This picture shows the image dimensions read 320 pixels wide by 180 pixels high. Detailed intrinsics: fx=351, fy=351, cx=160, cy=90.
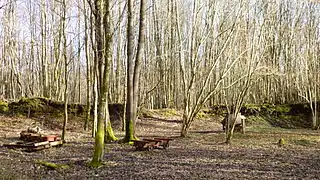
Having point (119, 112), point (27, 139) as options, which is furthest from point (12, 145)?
point (119, 112)

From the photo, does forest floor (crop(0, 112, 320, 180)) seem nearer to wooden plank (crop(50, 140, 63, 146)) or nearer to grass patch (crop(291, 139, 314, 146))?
grass patch (crop(291, 139, 314, 146))

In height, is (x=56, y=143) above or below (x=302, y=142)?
above

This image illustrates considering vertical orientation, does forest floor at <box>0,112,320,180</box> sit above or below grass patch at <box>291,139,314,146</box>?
above

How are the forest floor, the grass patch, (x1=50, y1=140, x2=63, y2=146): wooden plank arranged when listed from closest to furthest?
the forest floor → (x1=50, y1=140, x2=63, y2=146): wooden plank → the grass patch

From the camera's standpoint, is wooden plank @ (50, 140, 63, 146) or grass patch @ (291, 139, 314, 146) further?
grass patch @ (291, 139, 314, 146)

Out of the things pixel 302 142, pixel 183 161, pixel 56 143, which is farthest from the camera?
pixel 302 142

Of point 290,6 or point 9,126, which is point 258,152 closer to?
point 9,126

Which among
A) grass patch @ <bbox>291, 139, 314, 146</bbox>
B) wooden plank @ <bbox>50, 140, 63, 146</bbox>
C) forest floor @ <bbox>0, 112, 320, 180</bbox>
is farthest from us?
grass patch @ <bbox>291, 139, 314, 146</bbox>

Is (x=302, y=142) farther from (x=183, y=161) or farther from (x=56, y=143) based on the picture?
(x=56, y=143)

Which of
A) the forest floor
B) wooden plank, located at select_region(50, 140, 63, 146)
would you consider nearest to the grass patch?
the forest floor

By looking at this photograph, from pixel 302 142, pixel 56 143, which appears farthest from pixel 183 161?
pixel 302 142

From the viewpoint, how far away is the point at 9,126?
1986 centimetres

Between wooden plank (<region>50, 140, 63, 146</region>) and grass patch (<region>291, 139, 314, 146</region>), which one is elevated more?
wooden plank (<region>50, 140, 63, 146</region>)

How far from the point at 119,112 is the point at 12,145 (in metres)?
11.6
